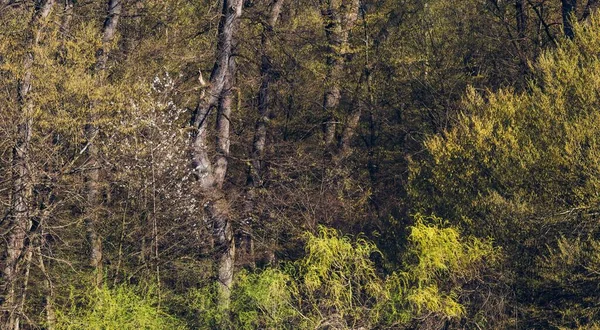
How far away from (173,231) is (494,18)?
10.4m

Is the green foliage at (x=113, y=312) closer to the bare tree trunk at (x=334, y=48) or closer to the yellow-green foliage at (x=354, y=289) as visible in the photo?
the yellow-green foliage at (x=354, y=289)

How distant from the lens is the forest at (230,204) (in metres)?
15.5

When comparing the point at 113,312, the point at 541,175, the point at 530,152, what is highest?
the point at 530,152

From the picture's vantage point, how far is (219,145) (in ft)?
70.7

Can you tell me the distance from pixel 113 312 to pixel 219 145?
692 centimetres

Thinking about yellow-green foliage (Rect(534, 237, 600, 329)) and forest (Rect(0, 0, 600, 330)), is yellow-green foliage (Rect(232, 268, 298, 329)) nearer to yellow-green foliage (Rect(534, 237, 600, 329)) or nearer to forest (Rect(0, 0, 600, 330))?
forest (Rect(0, 0, 600, 330))

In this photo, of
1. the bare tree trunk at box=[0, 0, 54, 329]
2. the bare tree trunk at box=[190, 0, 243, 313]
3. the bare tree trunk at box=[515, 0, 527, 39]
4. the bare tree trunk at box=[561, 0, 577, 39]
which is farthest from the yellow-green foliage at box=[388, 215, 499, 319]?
the bare tree trunk at box=[515, 0, 527, 39]

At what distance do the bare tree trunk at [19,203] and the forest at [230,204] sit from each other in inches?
1.8

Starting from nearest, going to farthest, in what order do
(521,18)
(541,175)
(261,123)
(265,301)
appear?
(265,301), (541,175), (521,18), (261,123)

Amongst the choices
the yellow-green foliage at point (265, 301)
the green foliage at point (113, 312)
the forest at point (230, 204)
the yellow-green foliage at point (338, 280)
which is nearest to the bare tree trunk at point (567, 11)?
the forest at point (230, 204)

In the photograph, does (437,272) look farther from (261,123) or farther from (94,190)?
(261,123)

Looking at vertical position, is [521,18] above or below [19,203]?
above

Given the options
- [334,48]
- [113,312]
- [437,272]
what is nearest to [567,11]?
[334,48]

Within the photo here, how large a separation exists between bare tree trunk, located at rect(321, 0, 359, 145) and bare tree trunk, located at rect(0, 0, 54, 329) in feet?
32.4
